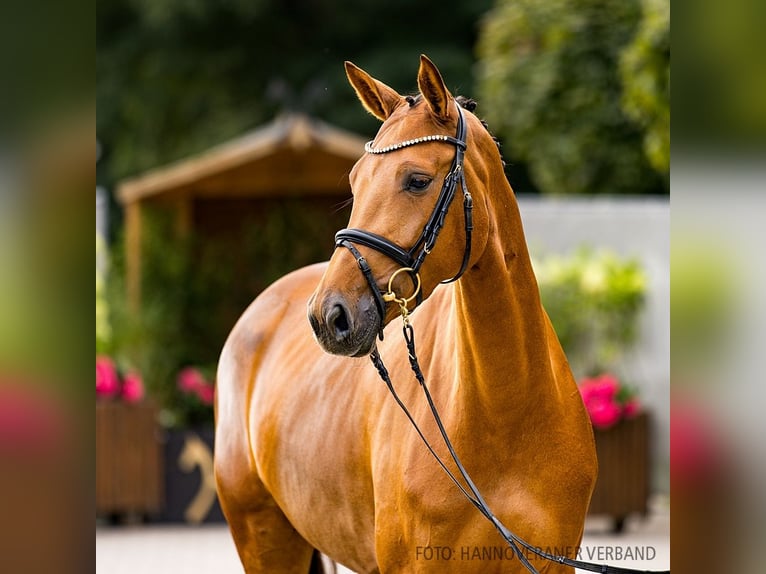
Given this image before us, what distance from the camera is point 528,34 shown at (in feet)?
50.7

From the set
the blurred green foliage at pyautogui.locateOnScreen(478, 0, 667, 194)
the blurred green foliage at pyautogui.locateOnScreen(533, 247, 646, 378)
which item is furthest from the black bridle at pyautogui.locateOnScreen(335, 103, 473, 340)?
the blurred green foliage at pyautogui.locateOnScreen(478, 0, 667, 194)

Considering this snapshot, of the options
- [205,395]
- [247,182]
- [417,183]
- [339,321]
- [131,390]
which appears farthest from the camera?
[247,182]

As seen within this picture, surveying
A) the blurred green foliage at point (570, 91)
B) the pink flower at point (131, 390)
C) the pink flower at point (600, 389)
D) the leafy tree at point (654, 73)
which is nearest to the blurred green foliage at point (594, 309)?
the pink flower at point (600, 389)

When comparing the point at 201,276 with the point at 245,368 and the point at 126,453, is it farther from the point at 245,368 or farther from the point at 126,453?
the point at 245,368

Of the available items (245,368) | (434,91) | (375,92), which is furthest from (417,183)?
(245,368)

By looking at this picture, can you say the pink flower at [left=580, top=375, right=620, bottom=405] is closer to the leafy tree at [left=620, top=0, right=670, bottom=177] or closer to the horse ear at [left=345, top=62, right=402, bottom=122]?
the leafy tree at [left=620, top=0, right=670, bottom=177]

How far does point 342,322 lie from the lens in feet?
8.18

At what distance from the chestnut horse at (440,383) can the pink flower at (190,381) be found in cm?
612

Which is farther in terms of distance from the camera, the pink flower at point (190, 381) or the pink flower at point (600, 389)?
the pink flower at point (190, 381)

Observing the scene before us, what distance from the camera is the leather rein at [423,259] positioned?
2.54 metres

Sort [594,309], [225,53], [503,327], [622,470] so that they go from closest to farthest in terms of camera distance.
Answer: [503,327]
[622,470]
[594,309]
[225,53]

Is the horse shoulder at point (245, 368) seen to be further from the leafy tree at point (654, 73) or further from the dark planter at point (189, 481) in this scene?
the leafy tree at point (654, 73)

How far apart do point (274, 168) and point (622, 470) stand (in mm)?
4213
